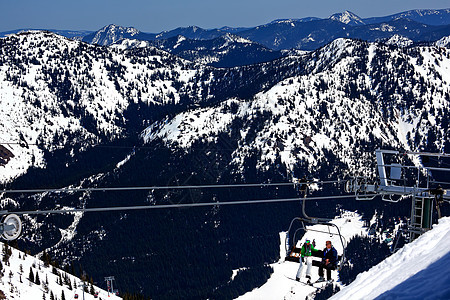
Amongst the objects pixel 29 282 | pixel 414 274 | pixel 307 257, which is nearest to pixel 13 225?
pixel 307 257

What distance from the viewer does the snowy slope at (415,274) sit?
20122mm

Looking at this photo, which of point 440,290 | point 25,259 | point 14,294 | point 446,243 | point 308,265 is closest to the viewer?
point 440,290

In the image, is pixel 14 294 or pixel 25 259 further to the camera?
pixel 25 259

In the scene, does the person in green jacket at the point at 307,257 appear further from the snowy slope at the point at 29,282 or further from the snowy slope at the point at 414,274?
the snowy slope at the point at 29,282

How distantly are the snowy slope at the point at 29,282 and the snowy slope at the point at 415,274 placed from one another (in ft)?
402

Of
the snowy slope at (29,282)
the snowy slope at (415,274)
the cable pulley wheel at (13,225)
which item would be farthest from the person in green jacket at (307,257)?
the snowy slope at (29,282)

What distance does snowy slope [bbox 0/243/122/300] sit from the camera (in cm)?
13638

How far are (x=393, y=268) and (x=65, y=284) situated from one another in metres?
138

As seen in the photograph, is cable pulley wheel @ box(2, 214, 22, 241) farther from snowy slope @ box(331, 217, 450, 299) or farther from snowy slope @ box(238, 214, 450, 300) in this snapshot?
snowy slope @ box(331, 217, 450, 299)

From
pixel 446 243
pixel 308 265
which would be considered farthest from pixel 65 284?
pixel 446 243

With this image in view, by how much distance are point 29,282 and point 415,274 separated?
14305 cm

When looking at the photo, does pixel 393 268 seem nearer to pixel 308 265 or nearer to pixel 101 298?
pixel 308 265

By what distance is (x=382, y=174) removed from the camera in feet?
118

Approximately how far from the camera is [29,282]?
475 ft
